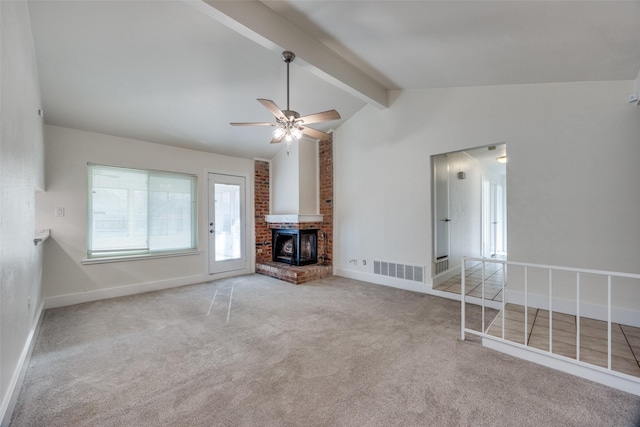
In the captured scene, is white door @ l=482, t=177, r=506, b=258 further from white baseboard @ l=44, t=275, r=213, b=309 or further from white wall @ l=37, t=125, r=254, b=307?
white wall @ l=37, t=125, r=254, b=307

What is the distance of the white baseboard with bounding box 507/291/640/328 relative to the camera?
2736 mm

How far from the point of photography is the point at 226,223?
5430 mm

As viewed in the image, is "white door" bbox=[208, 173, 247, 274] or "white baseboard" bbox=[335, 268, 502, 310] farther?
"white door" bbox=[208, 173, 247, 274]

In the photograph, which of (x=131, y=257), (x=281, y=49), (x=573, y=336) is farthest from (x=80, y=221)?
(x=573, y=336)

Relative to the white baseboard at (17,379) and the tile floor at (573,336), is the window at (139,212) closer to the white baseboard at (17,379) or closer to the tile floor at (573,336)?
the white baseboard at (17,379)

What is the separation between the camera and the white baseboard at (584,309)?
274 cm

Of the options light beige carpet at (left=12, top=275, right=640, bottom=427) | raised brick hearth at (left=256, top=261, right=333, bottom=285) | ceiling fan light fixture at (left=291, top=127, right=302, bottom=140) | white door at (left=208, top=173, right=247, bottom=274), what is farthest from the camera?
white door at (left=208, top=173, right=247, bottom=274)

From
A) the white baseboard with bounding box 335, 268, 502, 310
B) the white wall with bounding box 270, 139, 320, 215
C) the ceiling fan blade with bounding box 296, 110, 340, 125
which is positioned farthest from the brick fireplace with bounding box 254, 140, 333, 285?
the ceiling fan blade with bounding box 296, 110, 340, 125

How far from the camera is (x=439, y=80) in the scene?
12.2ft

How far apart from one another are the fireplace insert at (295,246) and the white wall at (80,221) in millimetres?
1892

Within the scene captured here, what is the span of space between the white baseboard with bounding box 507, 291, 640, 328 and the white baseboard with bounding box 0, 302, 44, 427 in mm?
4504

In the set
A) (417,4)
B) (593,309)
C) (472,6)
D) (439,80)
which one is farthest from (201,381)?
(439,80)

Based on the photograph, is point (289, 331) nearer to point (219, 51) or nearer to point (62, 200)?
point (219, 51)

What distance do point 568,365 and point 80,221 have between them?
5.59 metres
